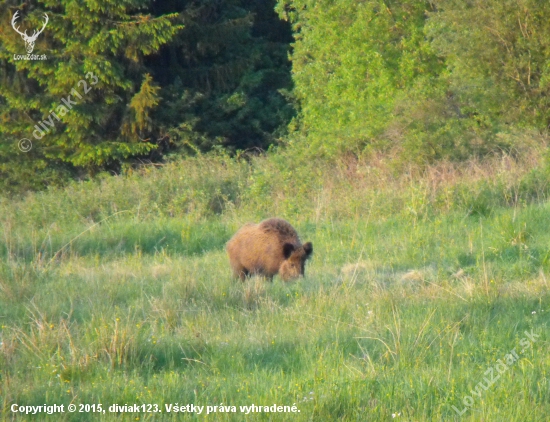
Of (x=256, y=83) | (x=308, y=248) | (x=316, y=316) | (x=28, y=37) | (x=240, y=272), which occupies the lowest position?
(x=240, y=272)

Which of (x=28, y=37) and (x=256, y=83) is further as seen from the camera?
(x=256, y=83)

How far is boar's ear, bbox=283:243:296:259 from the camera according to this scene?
9.77 m

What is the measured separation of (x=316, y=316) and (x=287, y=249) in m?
2.39

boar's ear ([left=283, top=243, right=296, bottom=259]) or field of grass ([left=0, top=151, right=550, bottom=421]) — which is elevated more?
boar's ear ([left=283, top=243, right=296, bottom=259])

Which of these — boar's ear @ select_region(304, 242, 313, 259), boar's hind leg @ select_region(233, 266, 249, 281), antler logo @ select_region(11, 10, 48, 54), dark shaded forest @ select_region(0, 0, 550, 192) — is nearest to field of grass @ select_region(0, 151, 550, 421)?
boar's hind leg @ select_region(233, 266, 249, 281)

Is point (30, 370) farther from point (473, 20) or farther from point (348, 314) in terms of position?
point (473, 20)

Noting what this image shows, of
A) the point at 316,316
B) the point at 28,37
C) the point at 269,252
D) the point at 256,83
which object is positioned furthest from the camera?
the point at 256,83

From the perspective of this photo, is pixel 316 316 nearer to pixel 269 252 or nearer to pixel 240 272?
pixel 269 252

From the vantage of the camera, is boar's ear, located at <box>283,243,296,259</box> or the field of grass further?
Result: boar's ear, located at <box>283,243,296,259</box>

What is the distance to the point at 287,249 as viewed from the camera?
979cm

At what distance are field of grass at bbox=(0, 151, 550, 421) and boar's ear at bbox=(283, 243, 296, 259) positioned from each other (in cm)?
44

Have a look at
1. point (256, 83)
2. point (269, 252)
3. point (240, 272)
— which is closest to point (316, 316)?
point (269, 252)

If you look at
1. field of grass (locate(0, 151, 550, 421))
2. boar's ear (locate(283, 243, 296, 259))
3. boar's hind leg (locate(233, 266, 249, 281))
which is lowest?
boar's hind leg (locate(233, 266, 249, 281))

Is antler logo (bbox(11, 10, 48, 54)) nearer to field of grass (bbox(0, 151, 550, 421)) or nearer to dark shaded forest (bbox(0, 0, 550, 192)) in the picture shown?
dark shaded forest (bbox(0, 0, 550, 192))
